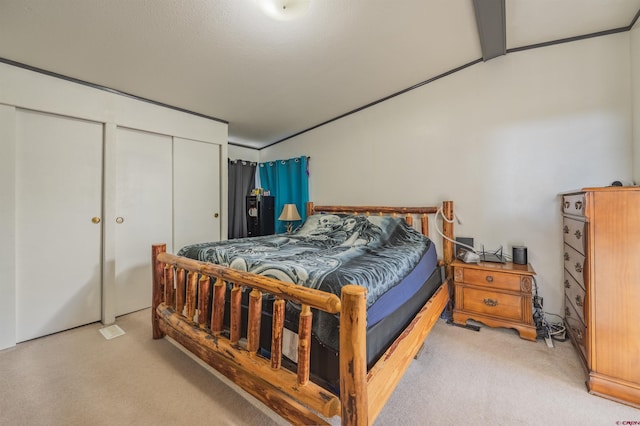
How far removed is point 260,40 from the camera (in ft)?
6.22

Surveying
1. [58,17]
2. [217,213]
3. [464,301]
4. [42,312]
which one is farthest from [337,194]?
[42,312]

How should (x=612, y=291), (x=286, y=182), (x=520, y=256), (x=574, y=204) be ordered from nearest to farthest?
(x=612, y=291) < (x=574, y=204) < (x=520, y=256) < (x=286, y=182)

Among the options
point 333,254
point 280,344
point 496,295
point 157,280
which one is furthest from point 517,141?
point 157,280

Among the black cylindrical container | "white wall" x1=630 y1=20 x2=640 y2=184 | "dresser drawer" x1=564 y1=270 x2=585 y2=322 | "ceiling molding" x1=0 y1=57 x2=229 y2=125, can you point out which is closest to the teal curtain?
"ceiling molding" x1=0 y1=57 x2=229 y2=125

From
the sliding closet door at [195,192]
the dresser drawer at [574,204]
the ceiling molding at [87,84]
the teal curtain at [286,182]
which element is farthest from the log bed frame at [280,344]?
the teal curtain at [286,182]

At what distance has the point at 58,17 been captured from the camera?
1.61 metres

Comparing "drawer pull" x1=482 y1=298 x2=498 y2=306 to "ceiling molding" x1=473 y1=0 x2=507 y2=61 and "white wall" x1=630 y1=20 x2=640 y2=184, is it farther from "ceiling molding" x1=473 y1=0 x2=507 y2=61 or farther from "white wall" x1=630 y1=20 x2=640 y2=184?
"ceiling molding" x1=473 y1=0 x2=507 y2=61

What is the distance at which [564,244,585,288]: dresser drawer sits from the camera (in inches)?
62.6

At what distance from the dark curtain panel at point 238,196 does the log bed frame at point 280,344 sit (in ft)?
6.96

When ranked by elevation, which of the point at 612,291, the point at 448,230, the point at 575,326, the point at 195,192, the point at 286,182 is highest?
the point at 286,182

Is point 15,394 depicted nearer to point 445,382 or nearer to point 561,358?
point 445,382

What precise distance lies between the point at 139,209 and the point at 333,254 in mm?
2226

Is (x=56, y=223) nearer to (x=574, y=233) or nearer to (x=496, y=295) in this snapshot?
(x=496, y=295)

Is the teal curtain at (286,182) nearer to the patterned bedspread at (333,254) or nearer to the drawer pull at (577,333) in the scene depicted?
the patterned bedspread at (333,254)
